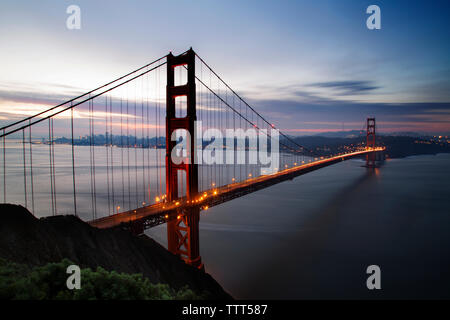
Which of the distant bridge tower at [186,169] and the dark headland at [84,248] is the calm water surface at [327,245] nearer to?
the distant bridge tower at [186,169]

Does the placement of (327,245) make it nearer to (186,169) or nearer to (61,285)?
(186,169)

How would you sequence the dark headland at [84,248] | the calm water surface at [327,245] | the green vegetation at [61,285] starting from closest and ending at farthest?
the green vegetation at [61,285] → the dark headland at [84,248] → the calm water surface at [327,245]

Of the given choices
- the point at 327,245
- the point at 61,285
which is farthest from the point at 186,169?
the point at 327,245

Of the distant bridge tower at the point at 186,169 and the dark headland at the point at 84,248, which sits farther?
the distant bridge tower at the point at 186,169

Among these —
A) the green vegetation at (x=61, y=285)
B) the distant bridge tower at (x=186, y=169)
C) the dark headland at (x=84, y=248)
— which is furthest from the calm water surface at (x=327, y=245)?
the green vegetation at (x=61, y=285)

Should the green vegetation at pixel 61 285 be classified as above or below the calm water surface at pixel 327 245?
above

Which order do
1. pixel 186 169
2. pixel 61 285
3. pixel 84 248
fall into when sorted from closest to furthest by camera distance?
pixel 61 285, pixel 84 248, pixel 186 169
